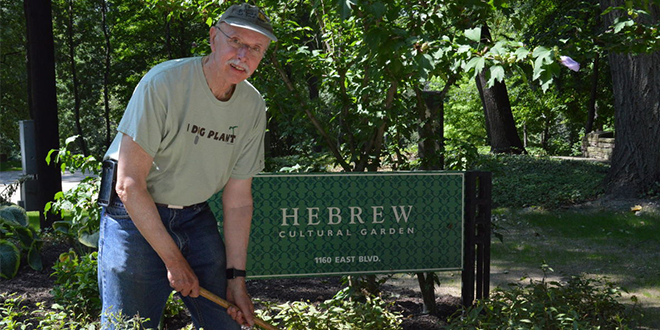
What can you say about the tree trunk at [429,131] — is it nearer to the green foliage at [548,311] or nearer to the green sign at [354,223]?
the green sign at [354,223]

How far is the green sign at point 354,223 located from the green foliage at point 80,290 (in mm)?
1041

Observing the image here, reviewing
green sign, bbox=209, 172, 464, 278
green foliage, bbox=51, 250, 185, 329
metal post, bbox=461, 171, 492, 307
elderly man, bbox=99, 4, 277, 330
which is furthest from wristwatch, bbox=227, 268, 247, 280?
metal post, bbox=461, 171, 492, 307

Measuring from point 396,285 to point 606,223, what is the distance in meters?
4.31

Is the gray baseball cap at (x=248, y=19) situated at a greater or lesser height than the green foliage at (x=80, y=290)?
greater

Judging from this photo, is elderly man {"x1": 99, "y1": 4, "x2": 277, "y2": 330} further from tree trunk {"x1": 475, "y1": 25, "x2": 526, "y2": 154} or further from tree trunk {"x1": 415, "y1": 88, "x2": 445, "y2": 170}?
tree trunk {"x1": 475, "y1": 25, "x2": 526, "y2": 154}

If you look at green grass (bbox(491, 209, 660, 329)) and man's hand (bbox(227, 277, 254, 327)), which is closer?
man's hand (bbox(227, 277, 254, 327))

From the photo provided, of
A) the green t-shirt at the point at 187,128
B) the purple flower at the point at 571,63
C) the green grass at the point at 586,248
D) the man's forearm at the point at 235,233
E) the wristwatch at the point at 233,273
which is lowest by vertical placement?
the green grass at the point at 586,248

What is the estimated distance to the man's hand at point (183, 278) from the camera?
261 centimetres

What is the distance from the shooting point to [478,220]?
14.1 feet

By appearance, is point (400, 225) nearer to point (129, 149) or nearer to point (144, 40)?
point (129, 149)

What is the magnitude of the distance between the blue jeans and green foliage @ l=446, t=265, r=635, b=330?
153cm

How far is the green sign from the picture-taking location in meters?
4.12

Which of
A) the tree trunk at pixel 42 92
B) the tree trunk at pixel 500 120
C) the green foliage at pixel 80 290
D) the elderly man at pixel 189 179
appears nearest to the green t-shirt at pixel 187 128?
the elderly man at pixel 189 179

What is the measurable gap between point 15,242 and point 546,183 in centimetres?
834
